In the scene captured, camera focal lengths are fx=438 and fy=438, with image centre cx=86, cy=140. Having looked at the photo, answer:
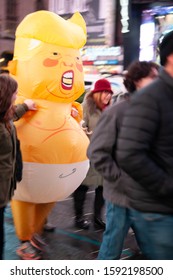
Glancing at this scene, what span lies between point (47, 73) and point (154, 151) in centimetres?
191

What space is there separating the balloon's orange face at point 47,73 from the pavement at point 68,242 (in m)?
1.31

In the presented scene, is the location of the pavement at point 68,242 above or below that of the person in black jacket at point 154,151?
below

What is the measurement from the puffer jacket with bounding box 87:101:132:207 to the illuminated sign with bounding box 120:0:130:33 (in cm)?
713

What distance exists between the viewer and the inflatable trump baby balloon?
11.5ft

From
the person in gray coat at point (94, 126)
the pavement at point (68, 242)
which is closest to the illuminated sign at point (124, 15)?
the person in gray coat at point (94, 126)

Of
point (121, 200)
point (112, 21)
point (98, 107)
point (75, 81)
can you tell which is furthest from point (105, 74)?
point (121, 200)

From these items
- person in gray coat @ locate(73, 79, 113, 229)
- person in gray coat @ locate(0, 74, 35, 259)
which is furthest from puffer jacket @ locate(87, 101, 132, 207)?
person in gray coat @ locate(73, 79, 113, 229)

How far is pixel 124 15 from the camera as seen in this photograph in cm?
902

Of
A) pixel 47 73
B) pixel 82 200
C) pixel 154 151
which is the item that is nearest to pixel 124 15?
pixel 82 200

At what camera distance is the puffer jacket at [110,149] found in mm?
2117

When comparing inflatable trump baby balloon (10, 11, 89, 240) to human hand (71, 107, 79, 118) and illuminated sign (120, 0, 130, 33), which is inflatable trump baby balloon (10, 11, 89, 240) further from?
illuminated sign (120, 0, 130, 33)

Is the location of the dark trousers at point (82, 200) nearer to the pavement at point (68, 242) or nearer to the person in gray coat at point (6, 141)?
the pavement at point (68, 242)

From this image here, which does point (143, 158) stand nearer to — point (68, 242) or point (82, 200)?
point (68, 242)
